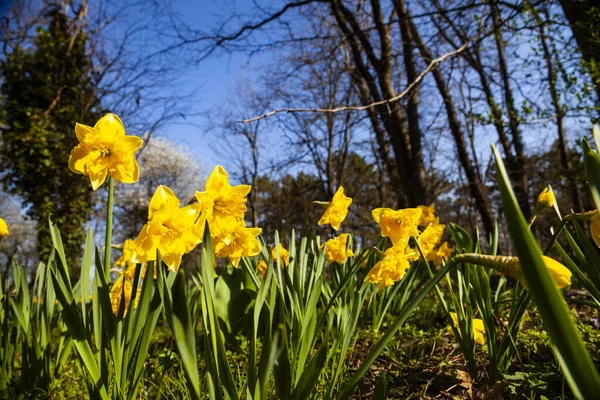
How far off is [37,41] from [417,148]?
31.8 feet

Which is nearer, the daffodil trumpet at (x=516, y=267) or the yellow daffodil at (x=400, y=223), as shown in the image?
the daffodil trumpet at (x=516, y=267)

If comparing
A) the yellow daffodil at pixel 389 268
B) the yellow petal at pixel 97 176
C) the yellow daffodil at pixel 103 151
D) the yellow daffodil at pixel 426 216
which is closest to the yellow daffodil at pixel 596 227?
the yellow daffodil at pixel 389 268

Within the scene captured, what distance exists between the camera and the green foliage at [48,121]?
835 centimetres

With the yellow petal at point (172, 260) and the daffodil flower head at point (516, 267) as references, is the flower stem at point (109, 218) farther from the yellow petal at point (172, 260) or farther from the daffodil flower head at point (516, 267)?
the daffodil flower head at point (516, 267)

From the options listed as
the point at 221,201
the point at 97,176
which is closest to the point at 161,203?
the point at 221,201

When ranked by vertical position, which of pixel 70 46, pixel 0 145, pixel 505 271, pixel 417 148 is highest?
pixel 70 46

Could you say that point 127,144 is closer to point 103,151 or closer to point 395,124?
point 103,151

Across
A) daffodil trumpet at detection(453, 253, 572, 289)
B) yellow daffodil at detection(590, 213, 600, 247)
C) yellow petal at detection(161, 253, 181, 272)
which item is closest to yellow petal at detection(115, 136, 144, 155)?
yellow petal at detection(161, 253, 181, 272)

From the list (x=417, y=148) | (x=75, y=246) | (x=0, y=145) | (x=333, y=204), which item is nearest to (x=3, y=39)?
(x=0, y=145)

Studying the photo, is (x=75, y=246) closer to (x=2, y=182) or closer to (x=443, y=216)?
(x=2, y=182)

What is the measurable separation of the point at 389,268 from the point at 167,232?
32.8 inches

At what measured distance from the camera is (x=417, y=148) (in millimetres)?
4996

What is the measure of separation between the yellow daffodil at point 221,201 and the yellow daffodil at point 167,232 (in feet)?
0.27

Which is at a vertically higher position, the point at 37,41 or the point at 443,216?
the point at 37,41
